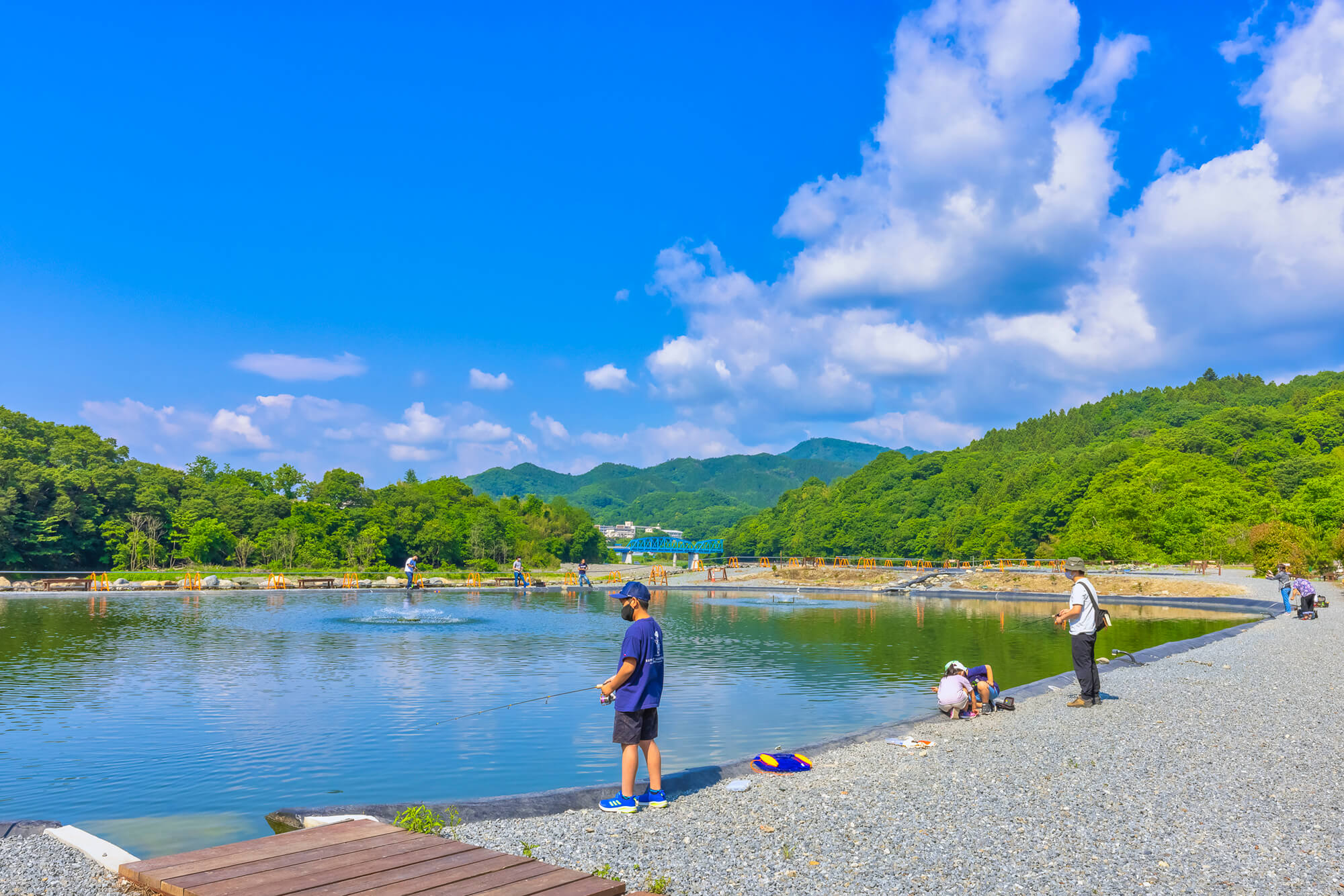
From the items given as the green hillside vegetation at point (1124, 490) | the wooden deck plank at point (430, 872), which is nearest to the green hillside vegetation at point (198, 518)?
the green hillside vegetation at point (1124, 490)

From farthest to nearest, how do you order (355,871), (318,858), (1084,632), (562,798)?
(1084,632) → (562,798) → (318,858) → (355,871)

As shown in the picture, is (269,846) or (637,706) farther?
(637,706)

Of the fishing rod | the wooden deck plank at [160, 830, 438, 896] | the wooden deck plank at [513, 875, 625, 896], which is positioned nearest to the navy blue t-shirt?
the wooden deck plank at [160, 830, 438, 896]

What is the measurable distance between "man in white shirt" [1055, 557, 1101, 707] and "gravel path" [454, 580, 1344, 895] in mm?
1229

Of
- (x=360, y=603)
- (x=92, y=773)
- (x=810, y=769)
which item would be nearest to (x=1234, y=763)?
(x=810, y=769)

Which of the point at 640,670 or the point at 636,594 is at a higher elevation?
the point at 636,594

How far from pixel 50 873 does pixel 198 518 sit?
57513 mm

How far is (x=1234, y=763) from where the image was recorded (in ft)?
25.1

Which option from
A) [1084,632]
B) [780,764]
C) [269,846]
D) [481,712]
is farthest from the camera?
[481,712]

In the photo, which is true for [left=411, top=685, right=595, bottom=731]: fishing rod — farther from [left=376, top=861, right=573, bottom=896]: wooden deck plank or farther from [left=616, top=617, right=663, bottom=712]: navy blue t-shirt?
[left=376, top=861, right=573, bottom=896]: wooden deck plank

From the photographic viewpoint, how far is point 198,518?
54.9m

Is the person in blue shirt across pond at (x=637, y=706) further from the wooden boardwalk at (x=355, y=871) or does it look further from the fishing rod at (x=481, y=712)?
the fishing rod at (x=481, y=712)

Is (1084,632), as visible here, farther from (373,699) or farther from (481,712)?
(373,699)

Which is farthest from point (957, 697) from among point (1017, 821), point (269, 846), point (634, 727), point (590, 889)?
point (269, 846)
